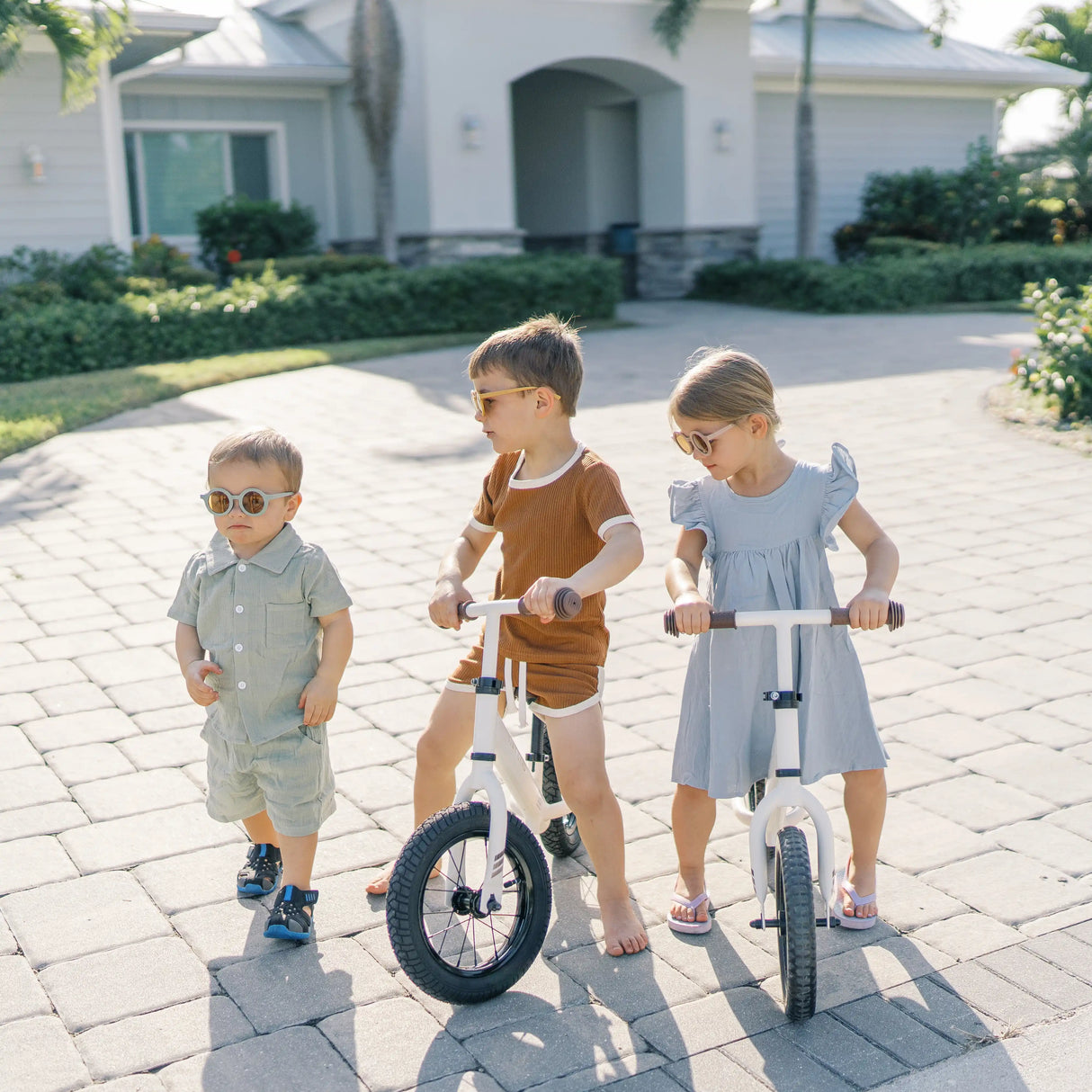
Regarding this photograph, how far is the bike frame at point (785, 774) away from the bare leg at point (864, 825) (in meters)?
0.26

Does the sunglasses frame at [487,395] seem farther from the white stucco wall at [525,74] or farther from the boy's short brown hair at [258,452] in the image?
the white stucco wall at [525,74]

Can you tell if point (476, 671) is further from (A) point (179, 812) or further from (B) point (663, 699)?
(B) point (663, 699)

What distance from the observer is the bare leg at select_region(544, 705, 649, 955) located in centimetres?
279

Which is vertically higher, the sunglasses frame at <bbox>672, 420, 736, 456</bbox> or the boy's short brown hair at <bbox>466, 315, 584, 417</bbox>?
the boy's short brown hair at <bbox>466, 315, 584, 417</bbox>

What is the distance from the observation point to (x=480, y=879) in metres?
2.90

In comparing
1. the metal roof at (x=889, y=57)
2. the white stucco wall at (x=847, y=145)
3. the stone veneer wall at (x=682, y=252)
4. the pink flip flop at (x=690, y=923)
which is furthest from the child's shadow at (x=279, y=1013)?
the white stucco wall at (x=847, y=145)

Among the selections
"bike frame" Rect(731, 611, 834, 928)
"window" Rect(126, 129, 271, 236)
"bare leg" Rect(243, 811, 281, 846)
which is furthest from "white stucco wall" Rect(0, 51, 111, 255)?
"bike frame" Rect(731, 611, 834, 928)

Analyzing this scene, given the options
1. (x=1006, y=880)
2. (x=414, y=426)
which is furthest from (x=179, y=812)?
(x=414, y=426)

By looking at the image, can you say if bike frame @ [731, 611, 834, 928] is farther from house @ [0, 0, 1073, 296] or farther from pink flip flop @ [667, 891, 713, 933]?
house @ [0, 0, 1073, 296]

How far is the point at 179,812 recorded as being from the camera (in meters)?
3.63

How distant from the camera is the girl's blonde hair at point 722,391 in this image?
2.71 meters

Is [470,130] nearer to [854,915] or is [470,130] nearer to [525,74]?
[525,74]

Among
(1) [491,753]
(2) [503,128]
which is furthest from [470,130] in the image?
(1) [491,753]

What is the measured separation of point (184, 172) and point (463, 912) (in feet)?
59.0
